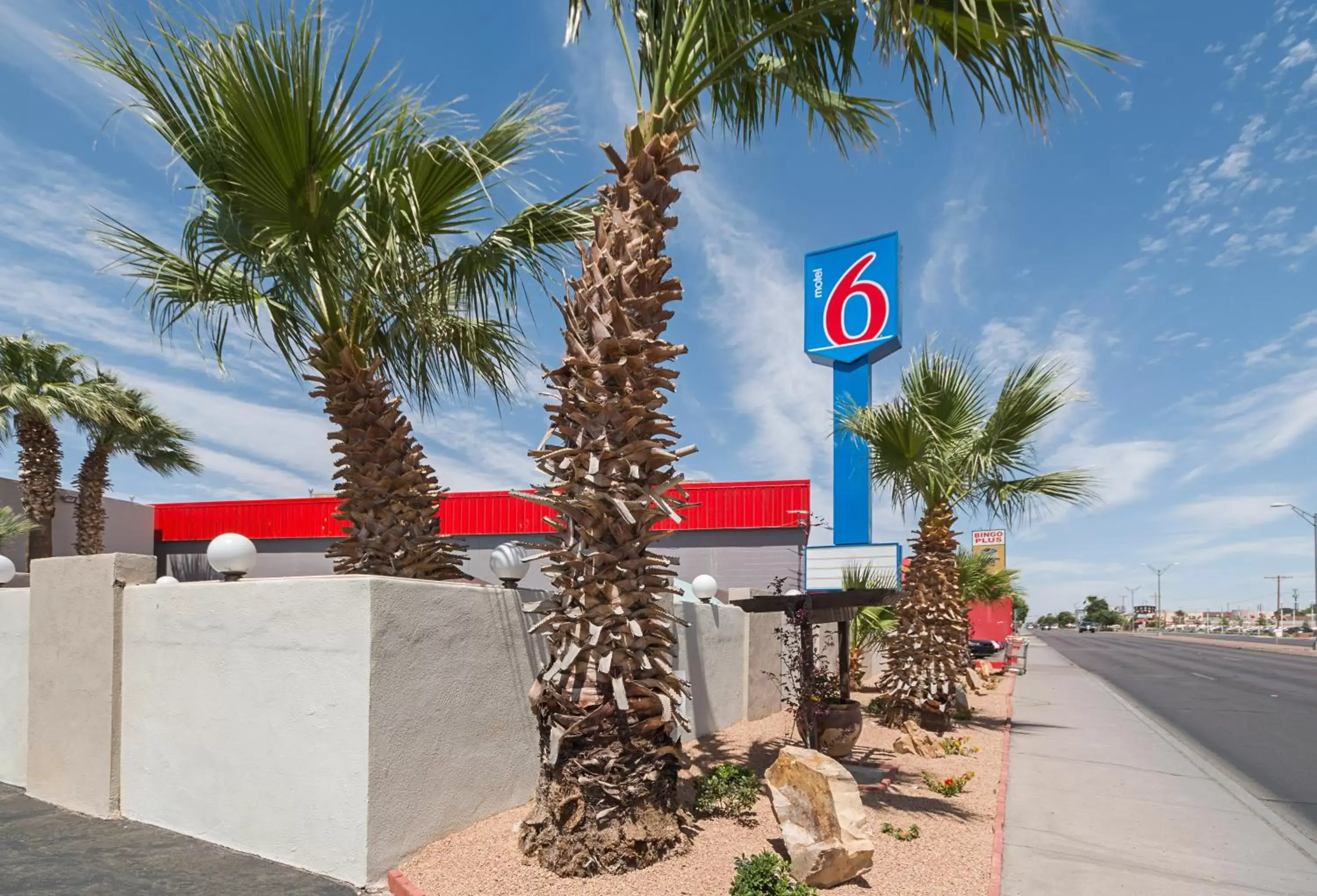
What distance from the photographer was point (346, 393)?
7242 millimetres

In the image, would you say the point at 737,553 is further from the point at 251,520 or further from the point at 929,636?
the point at 251,520

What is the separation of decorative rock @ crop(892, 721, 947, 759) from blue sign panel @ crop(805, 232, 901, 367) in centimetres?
878

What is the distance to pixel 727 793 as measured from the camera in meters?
6.62

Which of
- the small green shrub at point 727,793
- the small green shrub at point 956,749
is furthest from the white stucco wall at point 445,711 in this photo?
the small green shrub at point 956,749

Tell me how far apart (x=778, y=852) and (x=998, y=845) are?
175 cm

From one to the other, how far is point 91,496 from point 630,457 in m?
19.8

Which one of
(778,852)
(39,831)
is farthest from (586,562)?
(39,831)

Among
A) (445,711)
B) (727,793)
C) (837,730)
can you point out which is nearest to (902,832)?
(727,793)

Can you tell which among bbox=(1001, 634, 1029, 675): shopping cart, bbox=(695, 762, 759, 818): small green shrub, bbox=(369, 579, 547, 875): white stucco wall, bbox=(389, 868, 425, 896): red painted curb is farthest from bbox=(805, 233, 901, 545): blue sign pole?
bbox=(389, 868, 425, 896): red painted curb

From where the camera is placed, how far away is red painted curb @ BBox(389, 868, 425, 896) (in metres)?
4.90

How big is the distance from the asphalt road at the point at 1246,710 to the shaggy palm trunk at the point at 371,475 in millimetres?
8086

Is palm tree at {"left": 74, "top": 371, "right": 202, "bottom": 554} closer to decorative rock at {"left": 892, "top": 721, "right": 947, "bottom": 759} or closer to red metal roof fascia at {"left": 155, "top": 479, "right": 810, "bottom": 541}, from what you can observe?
red metal roof fascia at {"left": 155, "top": 479, "right": 810, "bottom": 541}

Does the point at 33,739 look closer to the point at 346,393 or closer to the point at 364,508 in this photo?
the point at 364,508

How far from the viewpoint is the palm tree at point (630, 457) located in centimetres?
531
